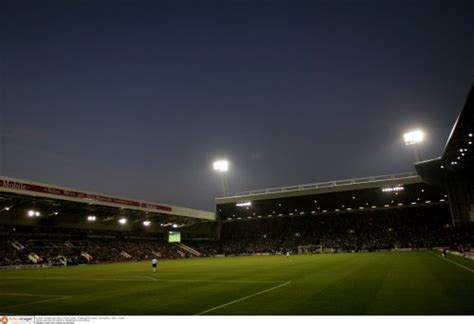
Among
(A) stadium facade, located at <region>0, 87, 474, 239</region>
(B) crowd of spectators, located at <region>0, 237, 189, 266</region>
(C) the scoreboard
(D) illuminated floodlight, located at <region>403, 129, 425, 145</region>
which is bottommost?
(B) crowd of spectators, located at <region>0, 237, 189, 266</region>

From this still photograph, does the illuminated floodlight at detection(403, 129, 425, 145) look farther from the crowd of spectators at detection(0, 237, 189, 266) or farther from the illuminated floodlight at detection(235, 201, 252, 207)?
the crowd of spectators at detection(0, 237, 189, 266)

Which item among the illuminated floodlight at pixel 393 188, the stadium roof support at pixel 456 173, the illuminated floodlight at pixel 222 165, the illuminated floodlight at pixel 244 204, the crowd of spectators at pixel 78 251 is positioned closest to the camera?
the stadium roof support at pixel 456 173

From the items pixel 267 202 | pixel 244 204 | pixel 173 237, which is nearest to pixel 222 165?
pixel 244 204

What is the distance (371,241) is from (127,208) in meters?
40.6

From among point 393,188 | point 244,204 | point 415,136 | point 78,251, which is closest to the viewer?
point 78,251

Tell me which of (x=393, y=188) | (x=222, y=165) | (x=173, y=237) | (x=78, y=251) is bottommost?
(x=78, y=251)

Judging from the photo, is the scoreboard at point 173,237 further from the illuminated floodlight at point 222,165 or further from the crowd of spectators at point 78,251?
the illuminated floodlight at point 222,165

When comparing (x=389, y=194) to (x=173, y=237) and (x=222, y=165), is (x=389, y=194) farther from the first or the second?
(x=173, y=237)

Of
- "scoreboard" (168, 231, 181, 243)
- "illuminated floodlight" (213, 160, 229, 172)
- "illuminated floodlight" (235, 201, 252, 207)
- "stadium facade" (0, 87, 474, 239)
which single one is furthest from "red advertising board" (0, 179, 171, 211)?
"illuminated floodlight" (235, 201, 252, 207)

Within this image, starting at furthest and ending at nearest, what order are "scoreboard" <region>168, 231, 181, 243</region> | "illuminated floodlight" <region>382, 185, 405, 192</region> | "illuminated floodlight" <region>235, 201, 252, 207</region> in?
"scoreboard" <region>168, 231, 181, 243</region> < "illuminated floodlight" <region>235, 201, 252, 207</region> < "illuminated floodlight" <region>382, 185, 405, 192</region>

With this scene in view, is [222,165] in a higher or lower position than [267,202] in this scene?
higher

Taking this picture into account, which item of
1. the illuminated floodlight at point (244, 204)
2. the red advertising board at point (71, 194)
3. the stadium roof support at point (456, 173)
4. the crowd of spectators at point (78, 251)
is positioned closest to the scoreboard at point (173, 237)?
the crowd of spectators at point (78, 251)

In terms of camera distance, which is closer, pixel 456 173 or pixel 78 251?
pixel 456 173

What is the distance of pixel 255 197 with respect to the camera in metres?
64.9
